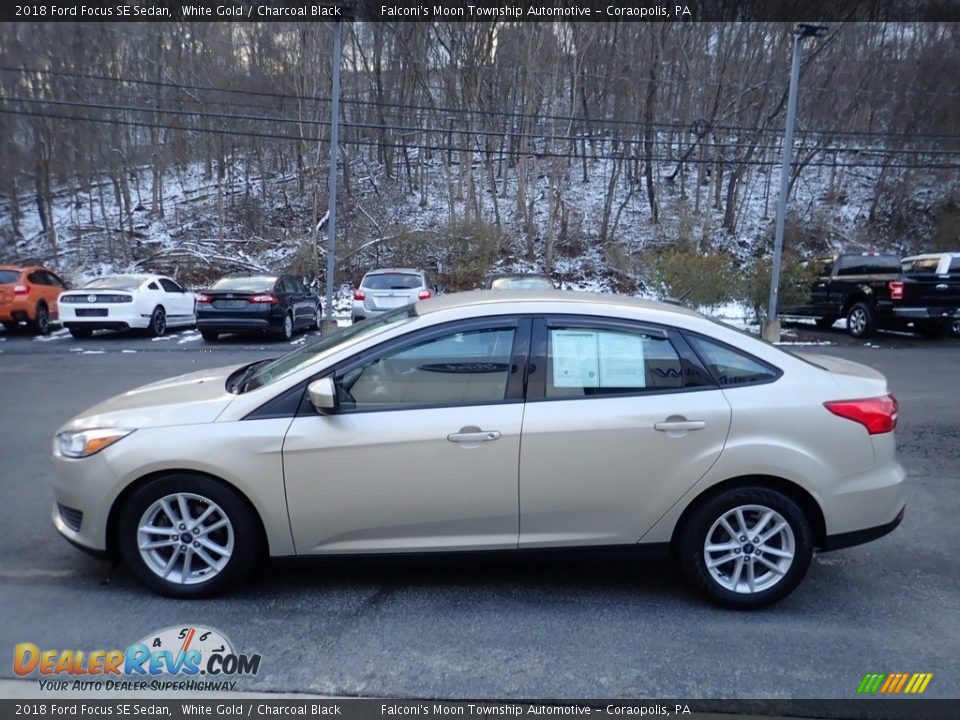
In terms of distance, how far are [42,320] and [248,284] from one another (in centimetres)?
507

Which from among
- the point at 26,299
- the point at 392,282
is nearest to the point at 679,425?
the point at 392,282

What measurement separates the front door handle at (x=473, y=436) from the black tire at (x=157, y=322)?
14.9 metres

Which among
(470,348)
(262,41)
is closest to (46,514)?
(470,348)

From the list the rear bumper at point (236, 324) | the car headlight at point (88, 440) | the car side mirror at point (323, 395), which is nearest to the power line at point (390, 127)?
the rear bumper at point (236, 324)

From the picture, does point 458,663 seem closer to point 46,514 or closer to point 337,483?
point 337,483

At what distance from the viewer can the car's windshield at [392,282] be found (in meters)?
16.6

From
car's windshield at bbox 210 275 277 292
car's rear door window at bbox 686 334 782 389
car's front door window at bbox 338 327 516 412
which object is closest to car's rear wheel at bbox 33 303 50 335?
car's windshield at bbox 210 275 277 292

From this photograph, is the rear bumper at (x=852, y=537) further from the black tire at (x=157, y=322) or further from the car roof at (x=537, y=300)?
the black tire at (x=157, y=322)

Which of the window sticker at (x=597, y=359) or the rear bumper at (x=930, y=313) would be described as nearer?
the window sticker at (x=597, y=359)

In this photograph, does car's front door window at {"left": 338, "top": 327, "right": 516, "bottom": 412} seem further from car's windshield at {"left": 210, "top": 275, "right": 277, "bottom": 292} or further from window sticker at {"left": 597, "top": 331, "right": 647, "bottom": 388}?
car's windshield at {"left": 210, "top": 275, "right": 277, "bottom": 292}

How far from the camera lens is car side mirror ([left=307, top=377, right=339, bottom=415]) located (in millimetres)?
3643

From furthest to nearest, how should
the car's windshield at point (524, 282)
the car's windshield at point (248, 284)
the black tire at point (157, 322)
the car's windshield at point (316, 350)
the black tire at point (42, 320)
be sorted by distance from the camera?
the black tire at point (42, 320) < the black tire at point (157, 322) < the car's windshield at point (248, 284) < the car's windshield at point (524, 282) < the car's windshield at point (316, 350)

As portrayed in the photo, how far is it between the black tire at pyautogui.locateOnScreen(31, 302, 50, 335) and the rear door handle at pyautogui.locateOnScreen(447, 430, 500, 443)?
54.6 ft

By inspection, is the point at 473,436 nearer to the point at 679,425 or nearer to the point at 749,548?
the point at 679,425
